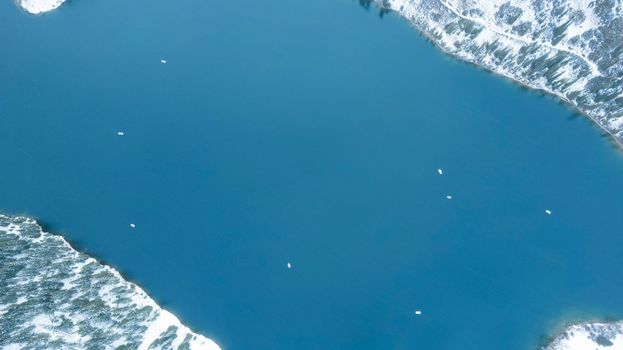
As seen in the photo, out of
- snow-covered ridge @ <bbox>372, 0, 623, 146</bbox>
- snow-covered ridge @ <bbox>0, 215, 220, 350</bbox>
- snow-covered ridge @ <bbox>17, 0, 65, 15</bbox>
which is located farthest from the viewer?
snow-covered ridge @ <bbox>17, 0, 65, 15</bbox>

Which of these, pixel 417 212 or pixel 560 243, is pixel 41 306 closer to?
pixel 417 212

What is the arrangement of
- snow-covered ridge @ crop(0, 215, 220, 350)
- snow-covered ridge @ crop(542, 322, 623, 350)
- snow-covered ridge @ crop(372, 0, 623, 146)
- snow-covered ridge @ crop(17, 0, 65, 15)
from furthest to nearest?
snow-covered ridge @ crop(17, 0, 65, 15) < snow-covered ridge @ crop(372, 0, 623, 146) < snow-covered ridge @ crop(542, 322, 623, 350) < snow-covered ridge @ crop(0, 215, 220, 350)

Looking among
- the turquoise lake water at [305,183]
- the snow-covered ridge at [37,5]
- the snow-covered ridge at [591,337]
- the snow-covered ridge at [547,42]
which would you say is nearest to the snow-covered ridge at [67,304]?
the turquoise lake water at [305,183]

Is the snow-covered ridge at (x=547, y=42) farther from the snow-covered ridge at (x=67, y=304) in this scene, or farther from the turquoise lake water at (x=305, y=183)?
the snow-covered ridge at (x=67, y=304)

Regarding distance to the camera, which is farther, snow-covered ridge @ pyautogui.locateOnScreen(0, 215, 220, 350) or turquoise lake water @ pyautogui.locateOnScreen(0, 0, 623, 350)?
turquoise lake water @ pyautogui.locateOnScreen(0, 0, 623, 350)

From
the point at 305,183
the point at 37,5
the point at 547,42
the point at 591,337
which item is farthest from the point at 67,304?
the point at 547,42

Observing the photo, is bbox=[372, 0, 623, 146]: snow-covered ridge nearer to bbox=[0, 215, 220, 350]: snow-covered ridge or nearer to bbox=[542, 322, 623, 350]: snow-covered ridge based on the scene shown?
bbox=[542, 322, 623, 350]: snow-covered ridge

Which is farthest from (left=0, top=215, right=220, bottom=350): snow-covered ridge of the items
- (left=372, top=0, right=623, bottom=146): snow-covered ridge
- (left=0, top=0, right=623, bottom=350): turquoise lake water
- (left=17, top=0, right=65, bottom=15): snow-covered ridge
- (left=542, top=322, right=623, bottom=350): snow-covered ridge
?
(left=372, top=0, right=623, bottom=146): snow-covered ridge
